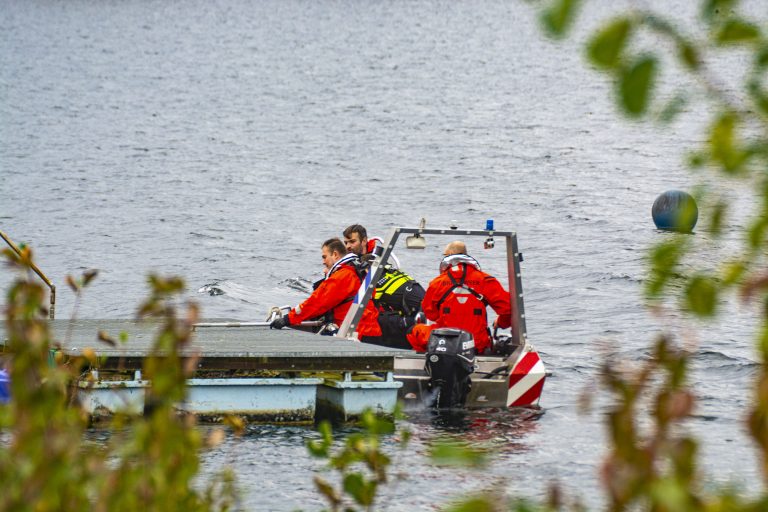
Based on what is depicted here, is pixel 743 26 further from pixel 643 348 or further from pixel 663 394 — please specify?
pixel 643 348

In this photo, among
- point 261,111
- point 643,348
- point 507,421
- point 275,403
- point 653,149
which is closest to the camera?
point 275,403

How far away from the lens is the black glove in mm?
13180

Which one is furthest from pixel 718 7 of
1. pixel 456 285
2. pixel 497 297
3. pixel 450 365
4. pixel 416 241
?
pixel 497 297

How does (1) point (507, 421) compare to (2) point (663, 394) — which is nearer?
(2) point (663, 394)

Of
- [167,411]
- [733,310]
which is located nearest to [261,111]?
[733,310]

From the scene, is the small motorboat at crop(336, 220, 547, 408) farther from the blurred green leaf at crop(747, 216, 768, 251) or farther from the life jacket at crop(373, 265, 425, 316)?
the blurred green leaf at crop(747, 216, 768, 251)

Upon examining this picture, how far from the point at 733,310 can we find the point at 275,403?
1127cm

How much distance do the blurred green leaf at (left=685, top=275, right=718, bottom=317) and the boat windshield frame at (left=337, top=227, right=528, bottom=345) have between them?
8.82 m

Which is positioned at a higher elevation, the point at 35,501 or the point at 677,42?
the point at 677,42

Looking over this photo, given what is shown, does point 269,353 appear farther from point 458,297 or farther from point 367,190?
point 367,190

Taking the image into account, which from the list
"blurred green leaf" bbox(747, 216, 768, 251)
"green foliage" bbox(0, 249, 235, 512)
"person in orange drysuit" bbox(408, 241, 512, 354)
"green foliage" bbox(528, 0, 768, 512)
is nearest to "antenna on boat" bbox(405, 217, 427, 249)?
"person in orange drysuit" bbox(408, 241, 512, 354)

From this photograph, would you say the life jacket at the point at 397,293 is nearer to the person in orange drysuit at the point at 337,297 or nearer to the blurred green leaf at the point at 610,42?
the person in orange drysuit at the point at 337,297

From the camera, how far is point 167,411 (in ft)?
10.6

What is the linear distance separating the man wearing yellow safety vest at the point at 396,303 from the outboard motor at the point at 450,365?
3.97 ft
